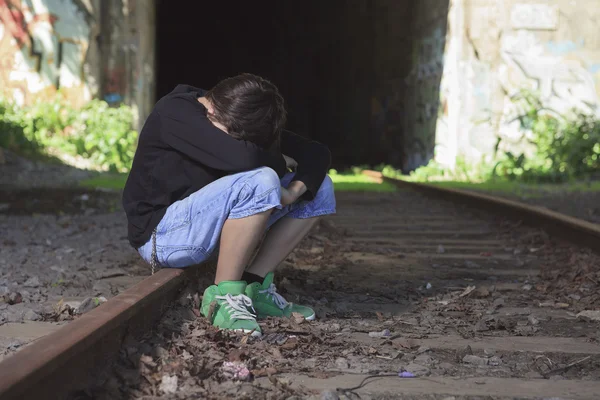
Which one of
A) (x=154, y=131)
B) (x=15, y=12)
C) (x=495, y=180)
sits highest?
(x=15, y=12)

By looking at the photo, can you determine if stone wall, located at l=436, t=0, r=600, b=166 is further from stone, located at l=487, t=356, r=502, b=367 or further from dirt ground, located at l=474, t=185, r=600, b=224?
stone, located at l=487, t=356, r=502, b=367

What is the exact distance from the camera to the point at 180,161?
112 inches

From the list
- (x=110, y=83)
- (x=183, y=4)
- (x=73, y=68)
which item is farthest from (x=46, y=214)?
(x=183, y=4)

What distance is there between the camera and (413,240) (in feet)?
17.8

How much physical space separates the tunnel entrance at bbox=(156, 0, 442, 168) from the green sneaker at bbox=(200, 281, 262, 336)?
15459mm

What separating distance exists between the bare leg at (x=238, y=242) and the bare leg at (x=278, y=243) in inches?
12.6

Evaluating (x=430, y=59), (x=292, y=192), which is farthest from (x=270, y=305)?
(x=430, y=59)

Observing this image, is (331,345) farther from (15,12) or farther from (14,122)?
(15,12)

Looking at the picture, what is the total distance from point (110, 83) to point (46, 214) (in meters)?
8.65

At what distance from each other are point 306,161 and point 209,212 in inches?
20.7

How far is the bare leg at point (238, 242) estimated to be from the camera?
8.80 ft

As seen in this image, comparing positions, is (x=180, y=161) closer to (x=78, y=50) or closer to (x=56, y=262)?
(x=56, y=262)

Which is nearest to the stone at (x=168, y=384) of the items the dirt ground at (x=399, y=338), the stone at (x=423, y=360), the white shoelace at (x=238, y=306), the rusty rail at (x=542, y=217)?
the dirt ground at (x=399, y=338)

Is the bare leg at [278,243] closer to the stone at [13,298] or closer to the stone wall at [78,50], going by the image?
the stone at [13,298]
